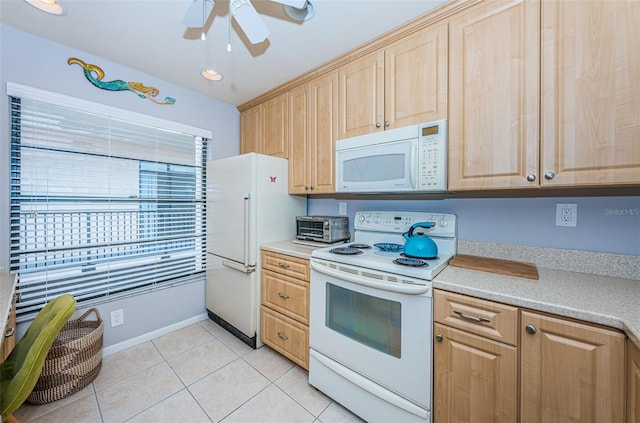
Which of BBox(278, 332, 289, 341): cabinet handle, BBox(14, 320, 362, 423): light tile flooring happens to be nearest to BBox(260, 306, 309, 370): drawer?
BBox(278, 332, 289, 341): cabinet handle

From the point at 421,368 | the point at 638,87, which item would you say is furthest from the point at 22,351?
the point at 638,87

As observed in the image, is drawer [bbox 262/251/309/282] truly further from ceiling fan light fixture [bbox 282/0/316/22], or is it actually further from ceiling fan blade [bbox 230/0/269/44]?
ceiling fan light fixture [bbox 282/0/316/22]

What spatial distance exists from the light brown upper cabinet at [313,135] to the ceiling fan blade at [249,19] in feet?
2.62

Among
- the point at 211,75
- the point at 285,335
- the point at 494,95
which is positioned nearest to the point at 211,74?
the point at 211,75

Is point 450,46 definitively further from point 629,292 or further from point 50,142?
point 50,142

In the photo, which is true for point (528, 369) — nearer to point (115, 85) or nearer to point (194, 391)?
point (194, 391)

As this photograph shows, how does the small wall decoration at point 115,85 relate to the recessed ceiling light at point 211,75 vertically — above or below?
below

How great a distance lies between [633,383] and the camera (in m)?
0.81

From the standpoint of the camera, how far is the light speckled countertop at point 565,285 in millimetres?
894

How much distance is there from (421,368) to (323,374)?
2.32 feet

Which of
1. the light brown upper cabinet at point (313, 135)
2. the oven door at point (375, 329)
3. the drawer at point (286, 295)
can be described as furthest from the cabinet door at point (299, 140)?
the oven door at point (375, 329)

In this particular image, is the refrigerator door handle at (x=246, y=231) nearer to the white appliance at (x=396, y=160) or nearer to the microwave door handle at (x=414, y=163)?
the white appliance at (x=396, y=160)

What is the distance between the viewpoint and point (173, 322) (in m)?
2.48

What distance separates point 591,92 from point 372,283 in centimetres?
133
